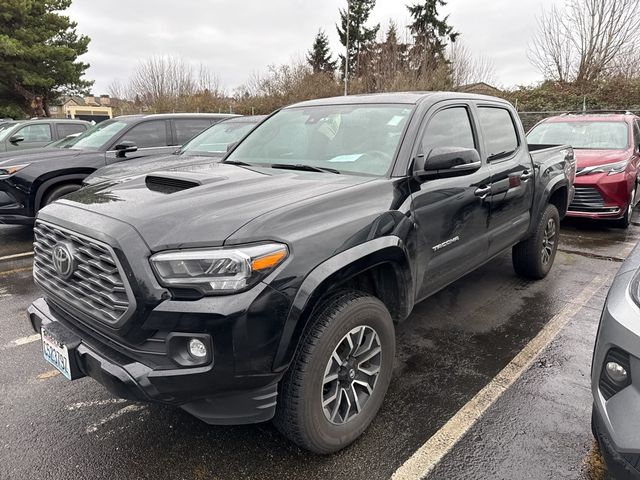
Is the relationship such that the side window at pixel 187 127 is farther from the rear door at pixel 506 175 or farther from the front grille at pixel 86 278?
the front grille at pixel 86 278

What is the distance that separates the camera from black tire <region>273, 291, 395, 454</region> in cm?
207

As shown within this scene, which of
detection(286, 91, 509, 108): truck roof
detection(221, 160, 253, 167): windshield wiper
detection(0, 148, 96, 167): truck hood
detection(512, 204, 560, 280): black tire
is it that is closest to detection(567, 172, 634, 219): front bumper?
detection(512, 204, 560, 280): black tire

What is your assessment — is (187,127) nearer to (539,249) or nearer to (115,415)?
(539,249)

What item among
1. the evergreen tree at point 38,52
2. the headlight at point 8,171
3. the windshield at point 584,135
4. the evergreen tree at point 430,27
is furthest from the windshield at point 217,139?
the evergreen tree at point 430,27

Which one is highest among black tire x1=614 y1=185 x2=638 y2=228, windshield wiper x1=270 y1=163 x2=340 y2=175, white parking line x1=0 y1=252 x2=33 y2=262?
windshield wiper x1=270 y1=163 x2=340 y2=175

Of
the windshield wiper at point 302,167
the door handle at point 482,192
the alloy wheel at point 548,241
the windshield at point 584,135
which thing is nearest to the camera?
the windshield wiper at point 302,167

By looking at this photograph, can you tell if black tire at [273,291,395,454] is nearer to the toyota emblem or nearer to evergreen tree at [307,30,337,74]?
the toyota emblem

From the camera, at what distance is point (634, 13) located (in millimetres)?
19719

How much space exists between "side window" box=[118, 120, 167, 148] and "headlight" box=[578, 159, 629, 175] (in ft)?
22.0

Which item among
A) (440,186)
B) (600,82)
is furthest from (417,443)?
(600,82)

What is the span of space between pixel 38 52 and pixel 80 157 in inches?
887

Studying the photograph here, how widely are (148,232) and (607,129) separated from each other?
8299 mm

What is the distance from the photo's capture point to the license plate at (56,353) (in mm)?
2139

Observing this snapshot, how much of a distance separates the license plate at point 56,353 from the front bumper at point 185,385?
0.05 m
